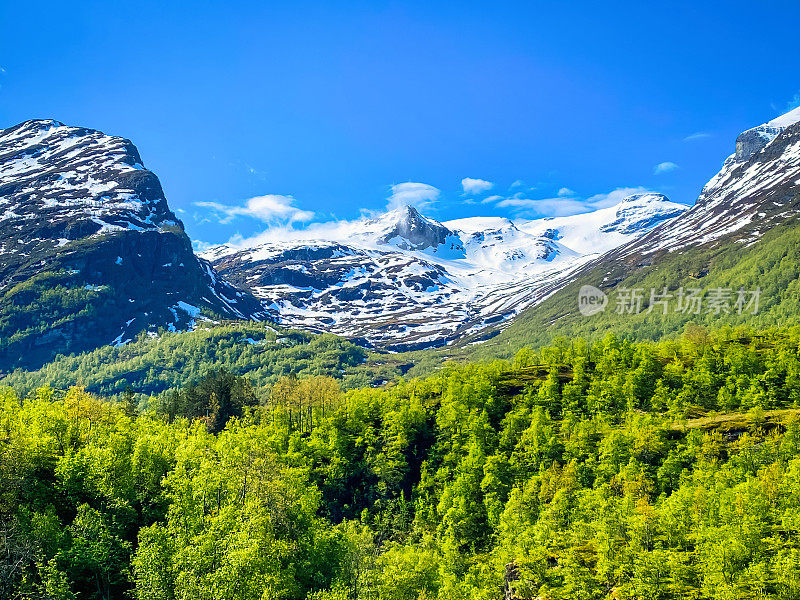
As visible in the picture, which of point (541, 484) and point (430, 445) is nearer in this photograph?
point (541, 484)

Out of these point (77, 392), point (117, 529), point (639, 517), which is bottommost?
point (639, 517)

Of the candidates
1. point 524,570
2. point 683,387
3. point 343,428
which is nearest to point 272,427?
point 343,428

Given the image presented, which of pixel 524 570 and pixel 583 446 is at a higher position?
pixel 583 446

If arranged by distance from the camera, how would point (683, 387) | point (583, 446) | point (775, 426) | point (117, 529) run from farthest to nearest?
point (683, 387) < point (583, 446) < point (775, 426) < point (117, 529)

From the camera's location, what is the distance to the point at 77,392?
109750 mm

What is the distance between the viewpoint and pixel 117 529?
70.2 metres

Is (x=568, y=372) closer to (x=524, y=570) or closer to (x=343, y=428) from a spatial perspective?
(x=343, y=428)

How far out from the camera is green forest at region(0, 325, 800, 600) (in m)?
62.9

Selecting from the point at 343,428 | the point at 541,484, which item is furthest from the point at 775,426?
the point at 343,428

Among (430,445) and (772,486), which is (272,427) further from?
(772,486)

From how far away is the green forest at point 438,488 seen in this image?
62875 millimetres

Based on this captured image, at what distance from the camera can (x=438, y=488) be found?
123 meters

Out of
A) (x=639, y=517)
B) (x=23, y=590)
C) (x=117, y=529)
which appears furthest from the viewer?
(x=639, y=517)

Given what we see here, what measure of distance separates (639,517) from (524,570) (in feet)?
57.3
